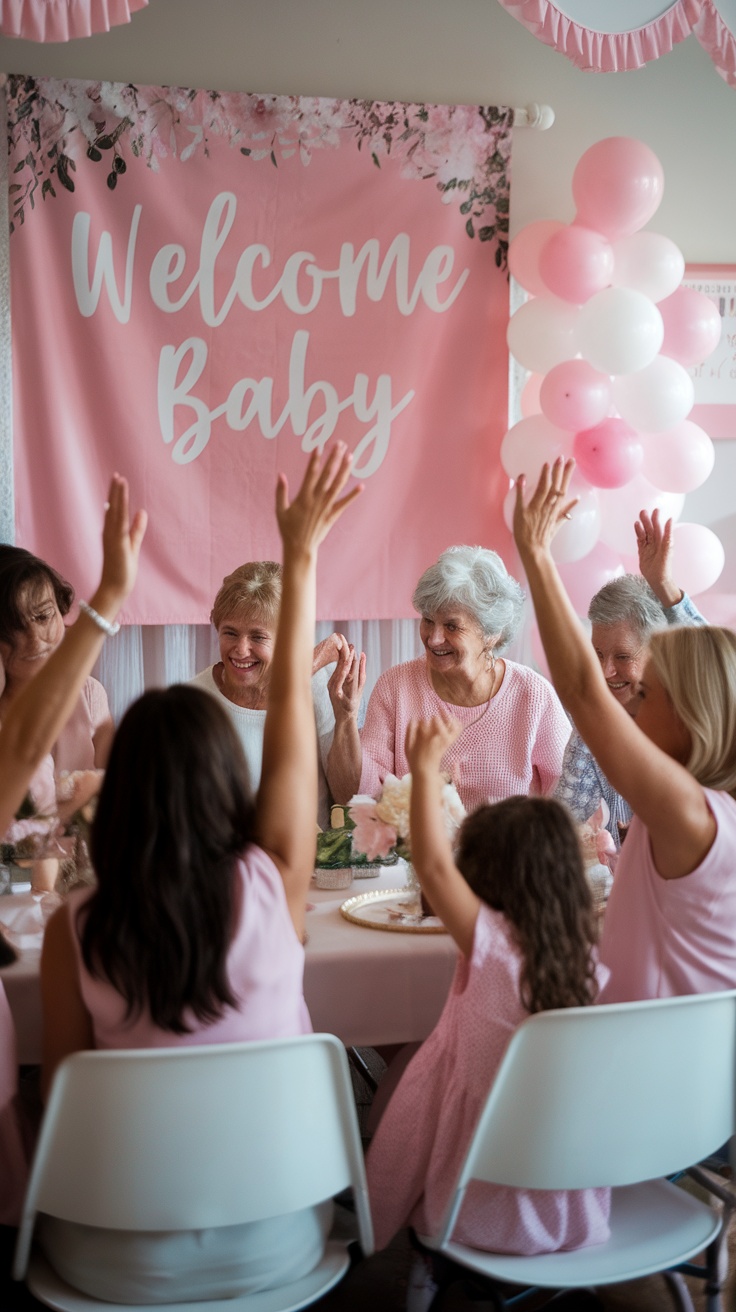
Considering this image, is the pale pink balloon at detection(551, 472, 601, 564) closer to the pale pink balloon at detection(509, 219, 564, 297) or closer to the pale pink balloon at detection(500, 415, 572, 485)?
the pale pink balloon at detection(500, 415, 572, 485)

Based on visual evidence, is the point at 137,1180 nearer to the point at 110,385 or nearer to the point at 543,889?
the point at 543,889

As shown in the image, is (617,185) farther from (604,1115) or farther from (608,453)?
(604,1115)

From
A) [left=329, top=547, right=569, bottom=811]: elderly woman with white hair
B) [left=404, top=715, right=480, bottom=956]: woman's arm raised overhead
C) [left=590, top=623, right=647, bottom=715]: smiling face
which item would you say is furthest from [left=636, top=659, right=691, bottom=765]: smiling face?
[left=329, top=547, right=569, bottom=811]: elderly woman with white hair

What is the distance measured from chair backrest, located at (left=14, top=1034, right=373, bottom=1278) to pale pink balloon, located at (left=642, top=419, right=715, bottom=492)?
2.83 m

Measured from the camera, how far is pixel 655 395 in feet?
12.5

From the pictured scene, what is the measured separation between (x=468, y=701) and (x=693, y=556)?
116cm

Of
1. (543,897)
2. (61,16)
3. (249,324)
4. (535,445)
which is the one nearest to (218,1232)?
(543,897)

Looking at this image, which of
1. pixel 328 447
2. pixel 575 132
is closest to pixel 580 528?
pixel 328 447

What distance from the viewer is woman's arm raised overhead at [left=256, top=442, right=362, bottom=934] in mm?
1698

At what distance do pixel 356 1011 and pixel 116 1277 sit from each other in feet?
2.08

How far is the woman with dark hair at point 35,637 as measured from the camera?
125 inches

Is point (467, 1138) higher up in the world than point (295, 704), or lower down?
lower down

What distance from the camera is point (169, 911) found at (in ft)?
5.09

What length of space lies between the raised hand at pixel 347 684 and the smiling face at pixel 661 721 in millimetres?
1354
